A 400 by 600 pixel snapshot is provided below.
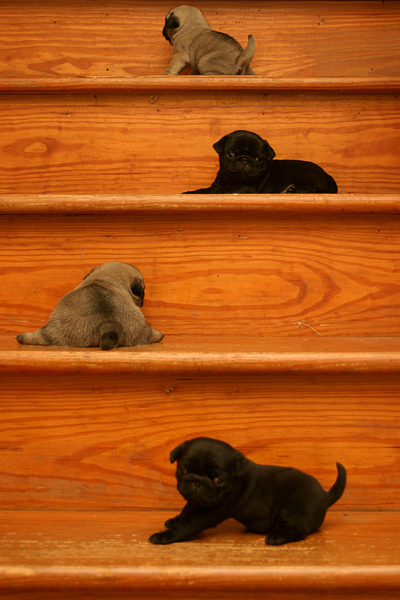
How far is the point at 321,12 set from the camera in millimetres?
2252

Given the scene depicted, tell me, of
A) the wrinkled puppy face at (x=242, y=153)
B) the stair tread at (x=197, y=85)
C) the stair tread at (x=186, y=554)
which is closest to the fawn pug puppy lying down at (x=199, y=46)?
the stair tread at (x=197, y=85)

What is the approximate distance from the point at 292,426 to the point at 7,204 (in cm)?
87

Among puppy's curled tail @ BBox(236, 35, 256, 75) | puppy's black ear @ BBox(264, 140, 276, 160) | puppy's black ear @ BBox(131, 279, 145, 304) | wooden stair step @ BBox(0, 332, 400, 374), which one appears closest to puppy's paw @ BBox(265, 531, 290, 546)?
wooden stair step @ BBox(0, 332, 400, 374)

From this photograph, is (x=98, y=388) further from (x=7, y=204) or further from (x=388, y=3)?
(x=388, y=3)

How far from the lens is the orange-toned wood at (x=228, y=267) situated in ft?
4.70

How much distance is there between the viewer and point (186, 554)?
90 centimetres

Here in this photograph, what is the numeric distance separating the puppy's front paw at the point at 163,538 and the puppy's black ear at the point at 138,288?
0.65m

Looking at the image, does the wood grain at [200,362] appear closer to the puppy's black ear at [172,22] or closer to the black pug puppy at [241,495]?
the black pug puppy at [241,495]

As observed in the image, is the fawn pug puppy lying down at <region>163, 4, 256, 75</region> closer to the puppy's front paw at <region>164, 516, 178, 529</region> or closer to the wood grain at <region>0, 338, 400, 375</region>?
the wood grain at <region>0, 338, 400, 375</region>

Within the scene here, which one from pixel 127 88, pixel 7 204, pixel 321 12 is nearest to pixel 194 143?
pixel 127 88

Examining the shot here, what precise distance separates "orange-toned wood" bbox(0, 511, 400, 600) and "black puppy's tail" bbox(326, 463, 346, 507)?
0.21ft

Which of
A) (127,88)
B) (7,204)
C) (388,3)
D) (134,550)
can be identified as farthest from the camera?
(388,3)

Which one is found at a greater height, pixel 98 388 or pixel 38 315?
pixel 38 315

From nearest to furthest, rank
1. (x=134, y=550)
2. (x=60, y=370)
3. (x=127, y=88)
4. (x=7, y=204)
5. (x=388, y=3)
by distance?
1. (x=134, y=550)
2. (x=60, y=370)
3. (x=7, y=204)
4. (x=127, y=88)
5. (x=388, y=3)
